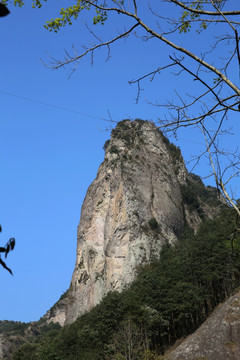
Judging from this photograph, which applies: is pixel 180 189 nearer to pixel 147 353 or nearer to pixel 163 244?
pixel 163 244

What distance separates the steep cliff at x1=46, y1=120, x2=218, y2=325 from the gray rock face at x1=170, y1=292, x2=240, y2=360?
113 ft

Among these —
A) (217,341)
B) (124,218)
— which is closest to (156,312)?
(217,341)

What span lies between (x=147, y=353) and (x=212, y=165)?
29512 millimetres

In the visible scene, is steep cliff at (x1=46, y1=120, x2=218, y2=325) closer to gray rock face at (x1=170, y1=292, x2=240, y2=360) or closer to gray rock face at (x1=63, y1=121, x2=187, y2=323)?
gray rock face at (x1=63, y1=121, x2=187, y2=323)

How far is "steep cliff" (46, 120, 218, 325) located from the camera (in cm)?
7506

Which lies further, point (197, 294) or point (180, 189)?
point (180, 189)

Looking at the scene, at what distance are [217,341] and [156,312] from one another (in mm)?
10066

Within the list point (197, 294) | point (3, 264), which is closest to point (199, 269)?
point (197, 294)

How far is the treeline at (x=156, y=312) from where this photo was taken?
38.7 meters

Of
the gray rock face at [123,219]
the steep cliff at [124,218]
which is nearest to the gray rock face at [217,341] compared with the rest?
the steep cliff at [124,218]

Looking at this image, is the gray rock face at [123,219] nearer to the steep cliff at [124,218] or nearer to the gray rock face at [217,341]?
the steep cliff at [124,218]

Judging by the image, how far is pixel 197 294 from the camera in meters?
43.0

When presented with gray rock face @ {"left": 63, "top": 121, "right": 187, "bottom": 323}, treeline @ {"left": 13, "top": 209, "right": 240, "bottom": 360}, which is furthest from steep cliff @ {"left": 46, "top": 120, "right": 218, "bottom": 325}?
treeline @ {"left": 13, "top": 209, "right": 240, "bottom": 360}

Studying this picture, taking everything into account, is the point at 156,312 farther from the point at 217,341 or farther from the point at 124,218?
the point at 124,218
